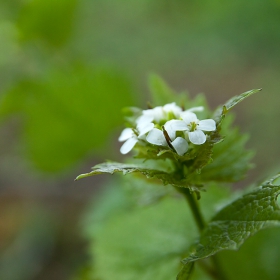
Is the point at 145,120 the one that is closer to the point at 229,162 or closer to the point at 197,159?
the point at 197,159

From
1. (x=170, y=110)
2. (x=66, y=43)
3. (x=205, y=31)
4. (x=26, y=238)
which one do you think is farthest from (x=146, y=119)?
(x=205, y=31)

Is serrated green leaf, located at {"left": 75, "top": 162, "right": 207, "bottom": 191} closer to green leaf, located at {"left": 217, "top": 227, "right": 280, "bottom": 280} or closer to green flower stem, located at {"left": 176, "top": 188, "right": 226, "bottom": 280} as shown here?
green flower stem, located at {"left": 176, "top": 188, "right": 226, "bottom": 280}

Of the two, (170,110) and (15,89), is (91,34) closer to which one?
(15,89)

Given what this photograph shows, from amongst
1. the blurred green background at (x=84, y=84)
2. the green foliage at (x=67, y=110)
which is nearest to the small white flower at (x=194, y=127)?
the blurred green background at (x=84, y=84)

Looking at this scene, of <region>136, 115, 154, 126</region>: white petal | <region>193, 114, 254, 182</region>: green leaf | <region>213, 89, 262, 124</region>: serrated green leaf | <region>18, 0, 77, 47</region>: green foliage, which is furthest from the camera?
<region>18, 0, 77, 47</region>: green foliage

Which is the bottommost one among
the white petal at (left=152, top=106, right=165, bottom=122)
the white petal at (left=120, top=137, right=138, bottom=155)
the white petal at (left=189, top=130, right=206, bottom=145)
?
the white petal at (left=189, top=130, right=206, bottom=145)

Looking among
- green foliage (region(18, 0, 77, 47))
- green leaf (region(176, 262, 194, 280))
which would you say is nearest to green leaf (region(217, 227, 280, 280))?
green leaf (region(176, 262, 194, 280))

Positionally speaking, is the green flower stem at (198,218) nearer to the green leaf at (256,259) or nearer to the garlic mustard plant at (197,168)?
the garlic mustard plant at (197,168)

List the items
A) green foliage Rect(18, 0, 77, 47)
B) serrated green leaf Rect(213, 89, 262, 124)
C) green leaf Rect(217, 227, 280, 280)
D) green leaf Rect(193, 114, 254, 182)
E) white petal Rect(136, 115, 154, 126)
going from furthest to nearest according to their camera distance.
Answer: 1. green foliage Rect(18, 0, 77, 47)
2. green leaf Rect(217, 227, 280, 280)
3. green leaf Rect(193, 114, 254, 182)
4. white petal Rect(136, 115, 154, 126)
5. serrated green leaf Rect(213, 89, 262, 124)
